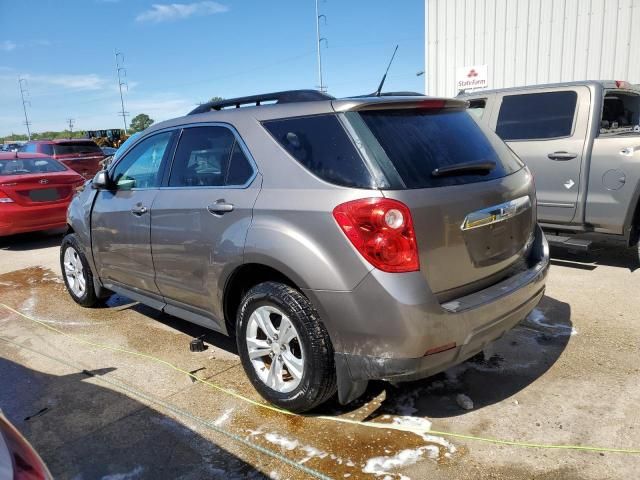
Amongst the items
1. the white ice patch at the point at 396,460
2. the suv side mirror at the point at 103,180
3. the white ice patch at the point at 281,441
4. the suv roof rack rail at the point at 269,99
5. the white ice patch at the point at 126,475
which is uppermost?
the suv roof rack rail at the point at 269,99

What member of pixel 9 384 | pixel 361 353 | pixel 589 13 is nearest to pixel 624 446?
pixel 361 353

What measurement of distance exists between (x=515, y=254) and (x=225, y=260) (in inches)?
67.0

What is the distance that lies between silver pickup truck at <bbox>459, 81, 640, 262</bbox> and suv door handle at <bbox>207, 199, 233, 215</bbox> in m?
3.04

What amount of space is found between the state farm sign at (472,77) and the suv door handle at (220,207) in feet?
38.8

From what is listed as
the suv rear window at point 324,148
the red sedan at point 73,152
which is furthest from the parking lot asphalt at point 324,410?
the red sedan at point 73,152

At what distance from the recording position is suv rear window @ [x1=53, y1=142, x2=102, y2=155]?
46.3ft

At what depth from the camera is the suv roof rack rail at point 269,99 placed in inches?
122

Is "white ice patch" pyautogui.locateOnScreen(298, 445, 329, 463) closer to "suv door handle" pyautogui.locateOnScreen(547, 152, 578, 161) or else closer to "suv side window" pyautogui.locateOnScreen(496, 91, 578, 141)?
"suv door handle" pyautogui.locateOnScreen(547, 152, 578, 161)

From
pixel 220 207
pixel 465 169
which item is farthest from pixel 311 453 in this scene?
pixel 465 169

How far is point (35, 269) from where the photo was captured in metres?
7.04

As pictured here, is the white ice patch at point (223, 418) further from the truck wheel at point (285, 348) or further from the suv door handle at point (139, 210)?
the suv door handle at point (139, 210)

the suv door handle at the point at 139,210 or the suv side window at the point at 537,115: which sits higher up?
the suv side window at the point at 537,115

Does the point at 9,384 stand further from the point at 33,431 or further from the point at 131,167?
the point at 131,167

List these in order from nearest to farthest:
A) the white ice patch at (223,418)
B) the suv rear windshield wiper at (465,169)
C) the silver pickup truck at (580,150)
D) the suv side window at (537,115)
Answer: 1. the suv rear windshield wiper at (465,169)
2. the white ice patch at (223,418)
3. the silver pickup truck at (580,150)
4. the suv side window at (537,115)
